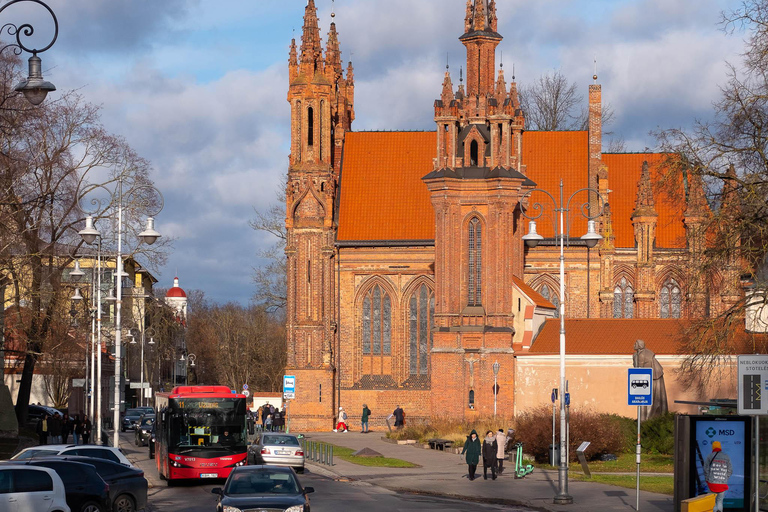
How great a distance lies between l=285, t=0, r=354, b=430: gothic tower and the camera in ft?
201

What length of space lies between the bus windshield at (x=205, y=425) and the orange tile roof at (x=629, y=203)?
37.4 metres

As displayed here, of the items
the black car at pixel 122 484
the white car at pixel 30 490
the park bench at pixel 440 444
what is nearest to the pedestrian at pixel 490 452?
the black car at pixel 122 484

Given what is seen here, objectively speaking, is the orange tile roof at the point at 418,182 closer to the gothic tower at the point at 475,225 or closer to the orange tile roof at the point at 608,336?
the gothic tower at the point at 475,225

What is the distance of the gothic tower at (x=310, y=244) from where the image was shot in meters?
61.2

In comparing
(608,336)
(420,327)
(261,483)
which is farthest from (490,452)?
(420,327)

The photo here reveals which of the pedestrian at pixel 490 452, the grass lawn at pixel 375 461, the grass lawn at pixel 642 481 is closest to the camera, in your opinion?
the grass lawn at pixel 642 481

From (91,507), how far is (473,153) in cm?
3781

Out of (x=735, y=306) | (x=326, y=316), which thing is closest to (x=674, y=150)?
(x=735, y=306)

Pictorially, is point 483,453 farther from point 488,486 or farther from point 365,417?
point 365,417

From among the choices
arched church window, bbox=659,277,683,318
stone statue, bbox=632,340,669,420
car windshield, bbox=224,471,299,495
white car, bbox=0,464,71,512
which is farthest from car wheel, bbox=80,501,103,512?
arched church window, bbox=659,277,683,318

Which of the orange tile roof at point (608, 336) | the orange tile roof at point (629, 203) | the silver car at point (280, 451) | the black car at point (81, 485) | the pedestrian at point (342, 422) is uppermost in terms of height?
the orange tile roof at point (629, 203)

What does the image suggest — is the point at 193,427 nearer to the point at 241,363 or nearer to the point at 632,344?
the point at 632,344

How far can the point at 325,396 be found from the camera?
201 ft

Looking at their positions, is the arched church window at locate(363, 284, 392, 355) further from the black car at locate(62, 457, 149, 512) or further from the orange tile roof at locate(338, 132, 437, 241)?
the black car at locate(62, 457, 149, 512)
